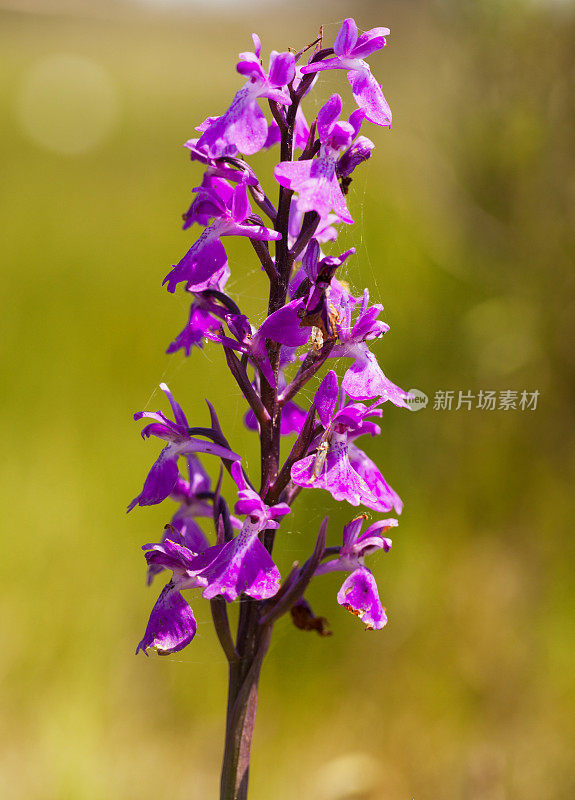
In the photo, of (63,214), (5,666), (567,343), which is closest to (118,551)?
(5,666)

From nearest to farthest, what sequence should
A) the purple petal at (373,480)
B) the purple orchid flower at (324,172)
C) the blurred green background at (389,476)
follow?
the purple orchid flower at (324,172) < the purple petal at (373,480) < the blurred green background at (389,476)

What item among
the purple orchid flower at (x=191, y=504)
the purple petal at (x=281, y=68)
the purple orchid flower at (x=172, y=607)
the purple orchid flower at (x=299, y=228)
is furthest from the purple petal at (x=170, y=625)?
the purple petal at (x=281, y=68)

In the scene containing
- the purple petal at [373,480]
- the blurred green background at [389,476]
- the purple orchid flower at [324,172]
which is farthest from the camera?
the blurred green background at [389,476]

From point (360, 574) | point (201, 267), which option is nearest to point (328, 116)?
point (201, 267)

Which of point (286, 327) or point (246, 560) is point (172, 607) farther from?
point (286, 327)

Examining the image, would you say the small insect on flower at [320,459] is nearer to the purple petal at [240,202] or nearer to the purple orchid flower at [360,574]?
the purple orchid flower at [360,574]

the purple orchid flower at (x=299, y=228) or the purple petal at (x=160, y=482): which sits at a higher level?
the purple orchid flower at (x=299, y=228)

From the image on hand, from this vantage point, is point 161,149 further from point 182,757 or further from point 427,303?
point 182,757

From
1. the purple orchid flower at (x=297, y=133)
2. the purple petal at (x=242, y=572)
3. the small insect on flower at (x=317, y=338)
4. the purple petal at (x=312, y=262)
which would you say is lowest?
the purple petal at (x=242, y=572)
